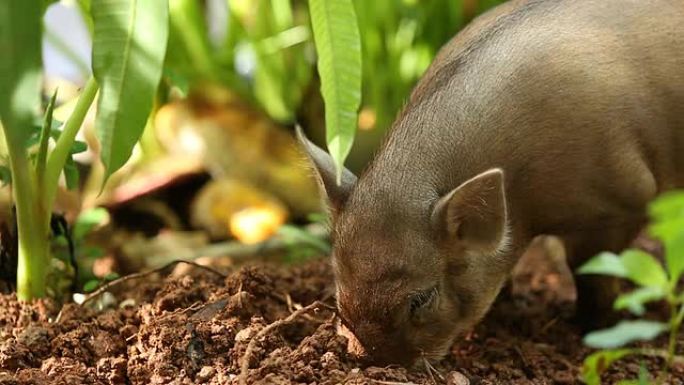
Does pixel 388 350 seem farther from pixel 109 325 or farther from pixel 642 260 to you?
pixel 642 260

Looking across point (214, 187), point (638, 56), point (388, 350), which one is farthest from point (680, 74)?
point (214, 187)

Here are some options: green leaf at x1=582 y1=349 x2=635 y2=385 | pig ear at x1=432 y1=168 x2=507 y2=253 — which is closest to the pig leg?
pig ear at x1=432 y1=168 x2=507 y2=253

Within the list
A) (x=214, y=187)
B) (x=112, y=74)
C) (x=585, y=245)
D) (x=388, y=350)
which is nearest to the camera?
(x=112, y=74)

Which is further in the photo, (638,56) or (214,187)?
(214,187)

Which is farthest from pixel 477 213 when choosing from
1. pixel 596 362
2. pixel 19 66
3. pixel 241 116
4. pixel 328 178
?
pixel 241 116

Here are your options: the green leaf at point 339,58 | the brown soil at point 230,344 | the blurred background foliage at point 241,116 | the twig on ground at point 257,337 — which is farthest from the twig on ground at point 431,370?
the blurred background foliage at point 241,116

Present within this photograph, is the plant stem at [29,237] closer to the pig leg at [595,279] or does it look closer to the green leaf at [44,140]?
the green leaf at [44,140]
